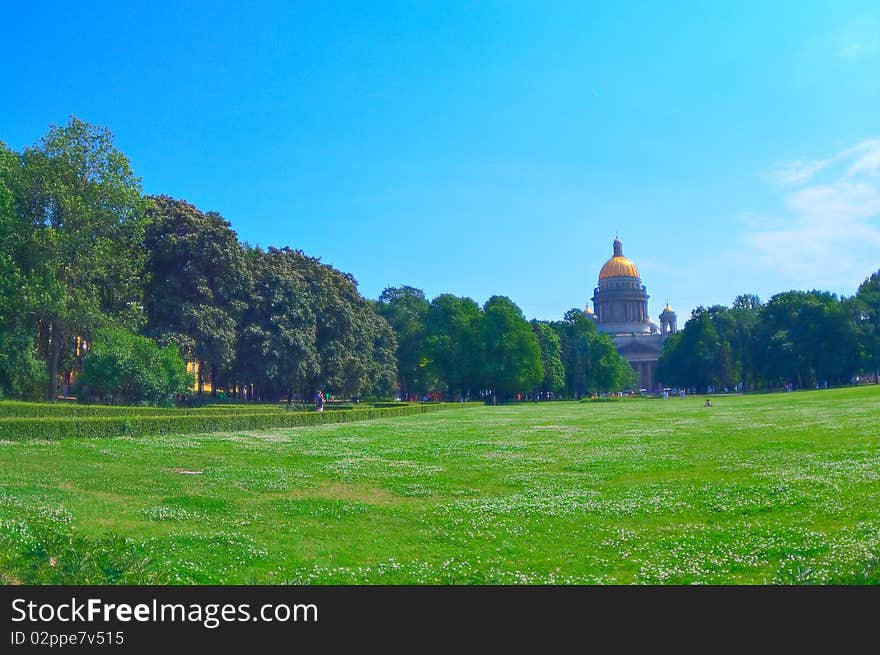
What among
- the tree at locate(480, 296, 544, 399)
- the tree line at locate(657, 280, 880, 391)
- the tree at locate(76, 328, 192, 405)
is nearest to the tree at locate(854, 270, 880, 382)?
A: the tree line at locate(657, 280, 880, 391)

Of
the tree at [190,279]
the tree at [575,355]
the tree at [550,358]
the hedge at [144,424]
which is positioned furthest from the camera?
the tree at [575,355]

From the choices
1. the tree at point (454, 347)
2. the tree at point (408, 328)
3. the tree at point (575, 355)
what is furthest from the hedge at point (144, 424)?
the tree at point (575, 355)

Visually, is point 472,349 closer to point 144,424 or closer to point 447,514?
point 144,424

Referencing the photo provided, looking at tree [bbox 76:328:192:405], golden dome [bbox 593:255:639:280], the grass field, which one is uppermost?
golden dome [bbox 593:255:639:280]

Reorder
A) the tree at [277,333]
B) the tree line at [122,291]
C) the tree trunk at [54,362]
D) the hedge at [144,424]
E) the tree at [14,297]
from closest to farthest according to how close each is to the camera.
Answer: the hedge at [144,424], the tree at [14,297], the tree line at [122,291], the tree trunk at [54,362], the tree at [277,333]

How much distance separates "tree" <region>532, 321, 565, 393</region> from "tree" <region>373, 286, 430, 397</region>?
1718cm

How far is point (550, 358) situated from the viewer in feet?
339

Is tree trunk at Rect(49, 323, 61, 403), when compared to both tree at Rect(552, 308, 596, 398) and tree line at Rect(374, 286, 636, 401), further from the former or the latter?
tree at Rect(552, 308, 596, 398)

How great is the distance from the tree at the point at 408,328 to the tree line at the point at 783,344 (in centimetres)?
4638

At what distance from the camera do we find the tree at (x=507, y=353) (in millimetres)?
85875

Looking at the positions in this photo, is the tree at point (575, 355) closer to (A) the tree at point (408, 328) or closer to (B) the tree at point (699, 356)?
(B) the tree at point (699, 356)

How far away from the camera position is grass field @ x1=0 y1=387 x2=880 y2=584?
8.29 metres

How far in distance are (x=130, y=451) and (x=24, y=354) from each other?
2360cm
